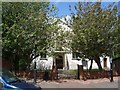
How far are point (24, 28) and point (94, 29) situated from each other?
560 cm

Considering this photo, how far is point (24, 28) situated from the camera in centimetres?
1842

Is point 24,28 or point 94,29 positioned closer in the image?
point 24,28

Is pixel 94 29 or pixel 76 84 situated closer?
pixel 76 84

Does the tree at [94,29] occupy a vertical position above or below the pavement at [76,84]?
above

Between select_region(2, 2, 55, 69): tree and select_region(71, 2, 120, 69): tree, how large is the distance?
269 cm

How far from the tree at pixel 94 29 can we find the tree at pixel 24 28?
8.82ft

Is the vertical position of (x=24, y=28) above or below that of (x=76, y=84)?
above

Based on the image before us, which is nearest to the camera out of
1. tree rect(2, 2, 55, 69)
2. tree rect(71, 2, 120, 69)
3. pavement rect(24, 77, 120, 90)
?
pavement rect(24, 77, 120, 90)

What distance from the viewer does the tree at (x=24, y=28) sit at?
58.6 feet

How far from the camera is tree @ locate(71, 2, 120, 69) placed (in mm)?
20688

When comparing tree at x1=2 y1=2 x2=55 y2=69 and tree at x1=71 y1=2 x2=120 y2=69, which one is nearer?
tree at x1=2 y1=2 x2=55 y2=69

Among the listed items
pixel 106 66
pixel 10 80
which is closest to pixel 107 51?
pixel 10 80

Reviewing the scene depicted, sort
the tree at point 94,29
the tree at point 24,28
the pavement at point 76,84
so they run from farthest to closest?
1. the tree at point 94,29
2. the tree at point 24,28
3. the pavement at point 76,84

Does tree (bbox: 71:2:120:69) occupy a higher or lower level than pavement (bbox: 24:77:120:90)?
higher
